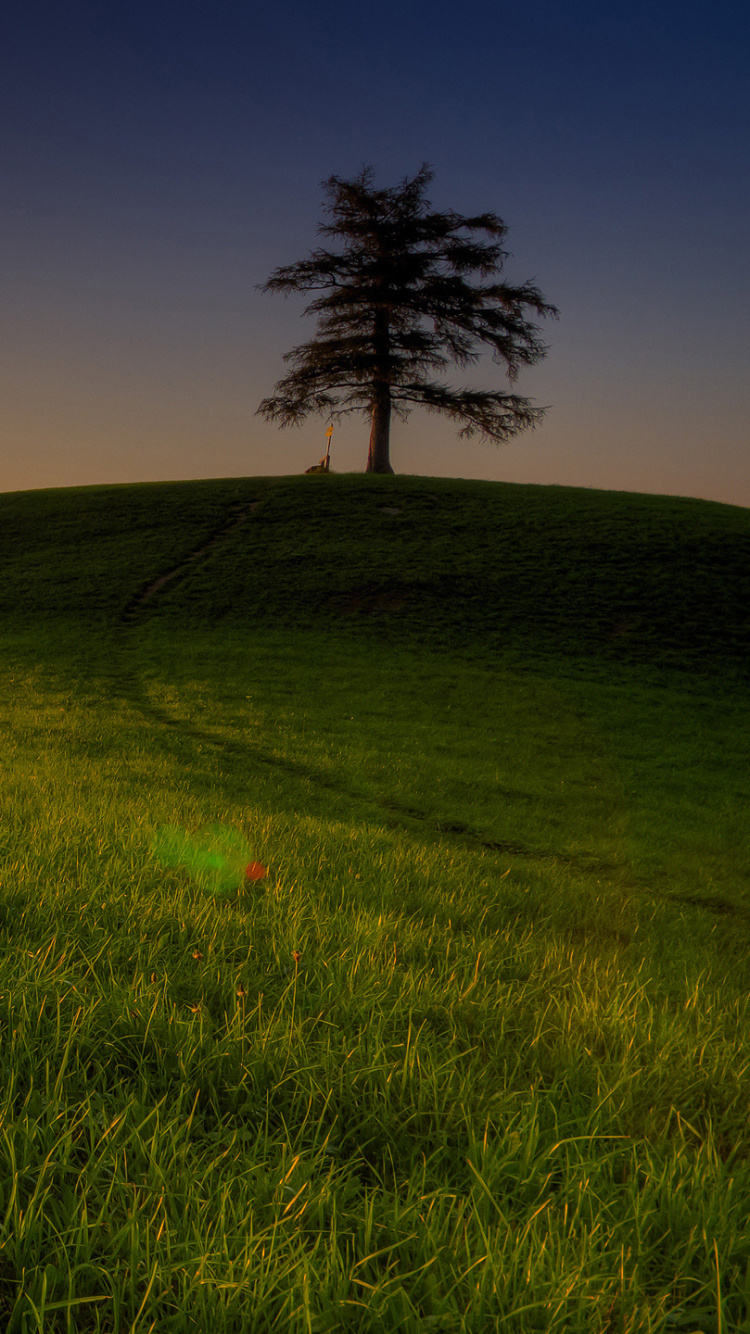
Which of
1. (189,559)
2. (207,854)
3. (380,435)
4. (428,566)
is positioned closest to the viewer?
(207,854)

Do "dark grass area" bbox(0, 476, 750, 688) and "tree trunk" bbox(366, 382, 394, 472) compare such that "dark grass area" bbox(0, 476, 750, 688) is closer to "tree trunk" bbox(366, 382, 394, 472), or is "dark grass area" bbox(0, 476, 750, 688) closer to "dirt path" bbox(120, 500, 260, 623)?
"dirt path" bbox(120, 500, 260, 623)

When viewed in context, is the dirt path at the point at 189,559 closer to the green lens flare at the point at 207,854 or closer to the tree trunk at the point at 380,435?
the tree trunk at the point at 380,435

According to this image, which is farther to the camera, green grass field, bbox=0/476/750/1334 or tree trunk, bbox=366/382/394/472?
tree trunk, bbox=366/382/394/472

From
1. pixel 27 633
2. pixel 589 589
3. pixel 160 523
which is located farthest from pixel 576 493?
pixel 27 633

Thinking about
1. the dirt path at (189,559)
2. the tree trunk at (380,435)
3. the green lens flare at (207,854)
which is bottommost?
the green lens flare at (207,854)

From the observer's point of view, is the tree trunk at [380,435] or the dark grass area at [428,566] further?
the tree trunk at [380,435]

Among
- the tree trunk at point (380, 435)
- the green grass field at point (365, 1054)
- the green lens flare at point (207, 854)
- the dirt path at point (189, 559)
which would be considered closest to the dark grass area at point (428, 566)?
the dirt path at point (189, 559)

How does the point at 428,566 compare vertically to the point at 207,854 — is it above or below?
above

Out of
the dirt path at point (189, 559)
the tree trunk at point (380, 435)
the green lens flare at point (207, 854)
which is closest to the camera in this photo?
the green lens flare at point (207, 854)

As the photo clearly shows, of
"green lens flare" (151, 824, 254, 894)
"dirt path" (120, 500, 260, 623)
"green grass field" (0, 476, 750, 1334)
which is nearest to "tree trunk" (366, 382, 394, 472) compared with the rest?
"dirt path" (120, 500, 260, 623)

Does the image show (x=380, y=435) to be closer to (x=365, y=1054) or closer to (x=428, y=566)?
(x=428, y=566)

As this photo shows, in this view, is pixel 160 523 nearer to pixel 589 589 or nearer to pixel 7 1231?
pixel 589 589

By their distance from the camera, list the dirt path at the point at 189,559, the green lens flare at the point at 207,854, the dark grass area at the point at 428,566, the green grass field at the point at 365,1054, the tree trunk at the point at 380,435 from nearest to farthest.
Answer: the green grass field at the point at 365,1054
the green lens flare at the point at 207,854
the dark grass area at the point at 428,566
the dirt path at the point at 189,559
the tree trunk at the point at 380,435

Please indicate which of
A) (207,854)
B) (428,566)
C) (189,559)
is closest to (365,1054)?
(207,854)
